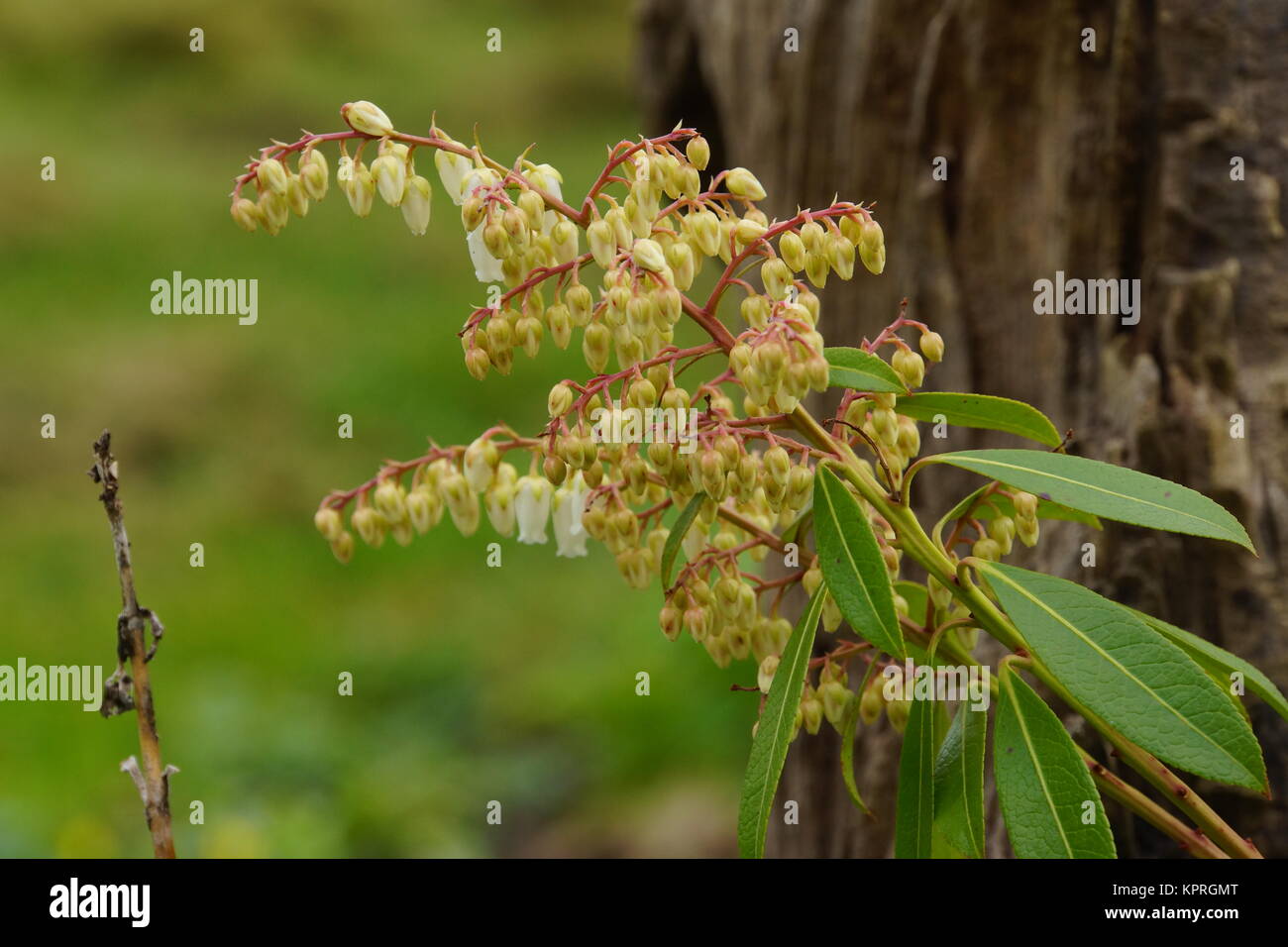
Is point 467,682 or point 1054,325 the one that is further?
point 467,682

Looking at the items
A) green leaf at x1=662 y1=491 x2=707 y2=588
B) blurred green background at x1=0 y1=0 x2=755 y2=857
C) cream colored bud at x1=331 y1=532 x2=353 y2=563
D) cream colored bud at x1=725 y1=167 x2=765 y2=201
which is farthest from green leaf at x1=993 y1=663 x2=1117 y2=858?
blurred green background at x1=0 y1=0 x2=755 y2=857

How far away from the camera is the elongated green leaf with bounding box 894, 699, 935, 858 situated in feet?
2.55

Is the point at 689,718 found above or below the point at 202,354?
below

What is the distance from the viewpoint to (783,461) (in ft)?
2.35

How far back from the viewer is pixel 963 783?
816 mm

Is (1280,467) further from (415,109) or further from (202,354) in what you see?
(415,109)

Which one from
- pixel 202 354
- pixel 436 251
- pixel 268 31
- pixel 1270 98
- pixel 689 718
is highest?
pixel 268 31

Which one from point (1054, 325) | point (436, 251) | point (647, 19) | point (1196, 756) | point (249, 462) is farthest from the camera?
point (436, 251)

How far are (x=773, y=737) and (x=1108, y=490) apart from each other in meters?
0.25

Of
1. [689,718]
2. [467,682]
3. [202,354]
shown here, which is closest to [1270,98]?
[689,718]

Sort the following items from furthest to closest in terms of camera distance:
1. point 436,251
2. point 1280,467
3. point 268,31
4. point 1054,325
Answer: point 268,31 → point 436,251 → point 1054,325 → point 1280,467

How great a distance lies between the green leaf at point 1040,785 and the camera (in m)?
0.73

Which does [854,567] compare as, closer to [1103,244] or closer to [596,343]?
[596,343]
